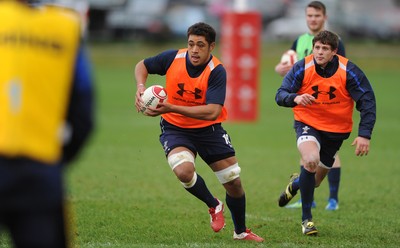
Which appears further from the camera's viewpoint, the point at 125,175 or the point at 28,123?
the point at 125,175

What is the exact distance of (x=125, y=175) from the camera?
1248 centimetres

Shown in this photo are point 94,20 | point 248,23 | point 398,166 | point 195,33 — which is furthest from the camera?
point 94,20

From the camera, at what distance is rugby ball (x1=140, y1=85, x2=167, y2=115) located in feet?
24.4

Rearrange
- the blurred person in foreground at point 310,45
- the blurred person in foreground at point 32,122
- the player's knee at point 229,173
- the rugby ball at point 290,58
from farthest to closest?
the blurred person in foreground at point 310,45
the rugby ball at point 290,58
the player's knee at point 229,173
the blurred person in foreground at point 32,122

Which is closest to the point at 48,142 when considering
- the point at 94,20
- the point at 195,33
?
the point at 195,33

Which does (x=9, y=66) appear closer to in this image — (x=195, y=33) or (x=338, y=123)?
(x=195, y=33)

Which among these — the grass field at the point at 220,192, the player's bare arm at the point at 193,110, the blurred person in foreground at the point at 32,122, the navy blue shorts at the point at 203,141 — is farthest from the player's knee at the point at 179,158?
the blurred person in foreground at the point at 32,122

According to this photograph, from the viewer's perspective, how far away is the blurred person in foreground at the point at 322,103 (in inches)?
316

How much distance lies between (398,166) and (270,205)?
14.3ft

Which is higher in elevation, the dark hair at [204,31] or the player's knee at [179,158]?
the dark hair at [204,31]

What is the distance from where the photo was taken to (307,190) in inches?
318

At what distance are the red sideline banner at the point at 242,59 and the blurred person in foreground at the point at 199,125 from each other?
1214cm

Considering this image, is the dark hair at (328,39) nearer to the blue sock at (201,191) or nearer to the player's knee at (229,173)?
the player's knee at (229,173)

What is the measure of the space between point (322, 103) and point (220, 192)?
3260 mm
